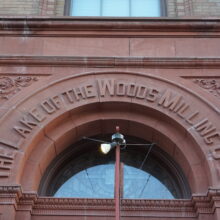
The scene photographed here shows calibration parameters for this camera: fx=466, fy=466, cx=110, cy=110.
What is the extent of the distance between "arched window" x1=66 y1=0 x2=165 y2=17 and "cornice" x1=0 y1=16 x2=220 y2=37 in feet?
4.74

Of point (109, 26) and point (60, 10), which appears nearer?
point (109, 26)

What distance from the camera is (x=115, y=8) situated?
13984 mm

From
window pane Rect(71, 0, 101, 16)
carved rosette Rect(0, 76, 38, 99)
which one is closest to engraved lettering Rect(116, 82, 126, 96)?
carved rosette Rect(0, 76, 38, 99)

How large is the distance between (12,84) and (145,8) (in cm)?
486

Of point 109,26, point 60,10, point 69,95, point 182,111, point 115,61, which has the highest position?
point 60,10

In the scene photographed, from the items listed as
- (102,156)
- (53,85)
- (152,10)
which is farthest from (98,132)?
(152,10)

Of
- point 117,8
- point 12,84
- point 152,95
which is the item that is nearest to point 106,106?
point 152,95

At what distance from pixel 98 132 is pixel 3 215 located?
3.44m

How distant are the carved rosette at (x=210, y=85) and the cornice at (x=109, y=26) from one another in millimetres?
1463

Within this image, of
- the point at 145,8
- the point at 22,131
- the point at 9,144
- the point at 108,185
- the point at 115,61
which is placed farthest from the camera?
the point at 145,8

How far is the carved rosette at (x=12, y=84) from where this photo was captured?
1146cm

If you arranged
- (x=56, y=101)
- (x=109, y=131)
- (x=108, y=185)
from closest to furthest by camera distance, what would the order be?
(x=56, y=101), (x=108, y=185), (x=109, y=131)

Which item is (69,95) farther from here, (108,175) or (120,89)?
(108,175)

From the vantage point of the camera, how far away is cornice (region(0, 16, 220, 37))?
488 inches
